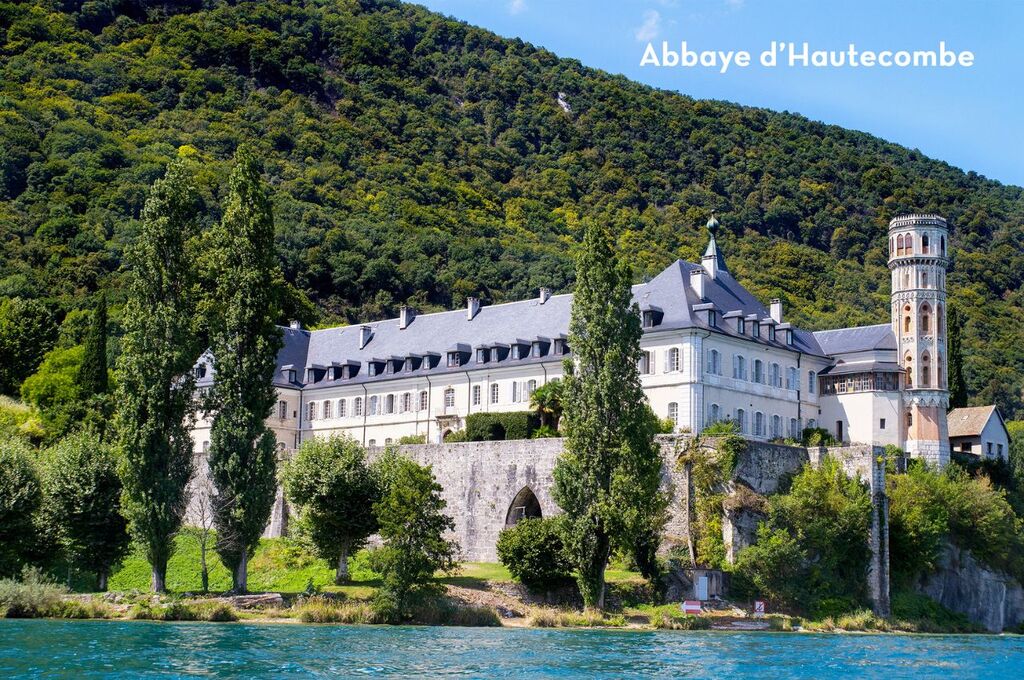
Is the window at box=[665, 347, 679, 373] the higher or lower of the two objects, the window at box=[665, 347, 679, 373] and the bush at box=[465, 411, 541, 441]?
the higher

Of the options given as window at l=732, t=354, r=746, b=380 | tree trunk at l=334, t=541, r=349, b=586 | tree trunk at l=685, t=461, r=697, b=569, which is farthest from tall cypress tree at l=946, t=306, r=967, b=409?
tree trunk at l=334, t=541, r=349, b=586

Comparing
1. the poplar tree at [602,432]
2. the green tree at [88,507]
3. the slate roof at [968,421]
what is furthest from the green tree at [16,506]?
the slate roof at [968,421]

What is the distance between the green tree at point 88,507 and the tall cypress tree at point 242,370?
4640 mm

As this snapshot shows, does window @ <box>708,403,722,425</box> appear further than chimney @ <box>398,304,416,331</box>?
No

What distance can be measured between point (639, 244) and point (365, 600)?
7533 cm

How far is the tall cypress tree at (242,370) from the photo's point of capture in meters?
47.0

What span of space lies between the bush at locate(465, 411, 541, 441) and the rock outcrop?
1878cm

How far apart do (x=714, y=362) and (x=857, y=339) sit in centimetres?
1184

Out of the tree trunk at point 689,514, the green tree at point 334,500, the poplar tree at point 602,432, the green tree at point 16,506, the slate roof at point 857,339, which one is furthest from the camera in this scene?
the slate roof at point 857,339

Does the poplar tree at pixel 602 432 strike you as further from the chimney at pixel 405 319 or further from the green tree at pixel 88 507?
the chimney at pixel 405 319

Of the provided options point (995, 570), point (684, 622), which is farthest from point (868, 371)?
point (684, 622)

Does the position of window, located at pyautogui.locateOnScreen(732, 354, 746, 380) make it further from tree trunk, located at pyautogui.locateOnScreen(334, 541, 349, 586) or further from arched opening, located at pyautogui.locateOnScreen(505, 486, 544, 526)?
tree trunk, located at pyautogui.locateOnScreen(334, 541, 349, 586)

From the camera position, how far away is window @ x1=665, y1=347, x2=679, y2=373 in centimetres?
6153

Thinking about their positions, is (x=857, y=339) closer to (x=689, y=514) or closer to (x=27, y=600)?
(x=689, y=514)
